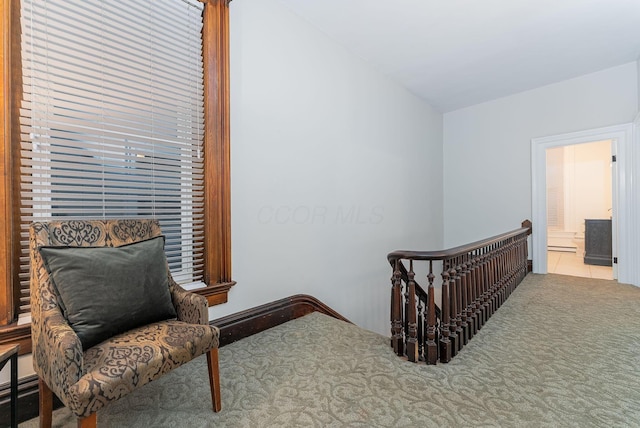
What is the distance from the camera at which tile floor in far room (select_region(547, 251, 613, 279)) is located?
4331 mm

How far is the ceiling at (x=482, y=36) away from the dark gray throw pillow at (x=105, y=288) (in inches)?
94.4

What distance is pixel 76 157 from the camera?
5.26 ft

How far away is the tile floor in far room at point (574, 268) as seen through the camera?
433 centimetres

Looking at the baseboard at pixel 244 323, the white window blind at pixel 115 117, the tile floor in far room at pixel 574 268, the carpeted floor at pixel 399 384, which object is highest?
the white window blind at pixel 115 117

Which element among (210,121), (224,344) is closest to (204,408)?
(224,344)

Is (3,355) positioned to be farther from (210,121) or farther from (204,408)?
(210,121)

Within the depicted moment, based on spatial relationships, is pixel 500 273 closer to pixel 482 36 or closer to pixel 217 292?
pixel 482 36

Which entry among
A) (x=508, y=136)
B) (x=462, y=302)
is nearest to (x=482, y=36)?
(x=508, y=136)

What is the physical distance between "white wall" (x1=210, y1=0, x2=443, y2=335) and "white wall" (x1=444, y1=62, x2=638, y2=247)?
1357 mm

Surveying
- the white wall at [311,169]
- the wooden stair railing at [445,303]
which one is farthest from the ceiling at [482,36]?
the wooden stair railing at [445,303]

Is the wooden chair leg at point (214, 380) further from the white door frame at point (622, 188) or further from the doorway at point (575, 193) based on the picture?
the doorway at point (575, 193)

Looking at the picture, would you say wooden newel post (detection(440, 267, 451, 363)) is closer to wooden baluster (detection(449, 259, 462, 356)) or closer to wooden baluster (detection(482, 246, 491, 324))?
wooden baluster (detection(449, 259, 462, 356))

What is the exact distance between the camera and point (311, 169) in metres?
2.78

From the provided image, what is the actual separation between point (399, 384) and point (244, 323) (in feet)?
3.90
